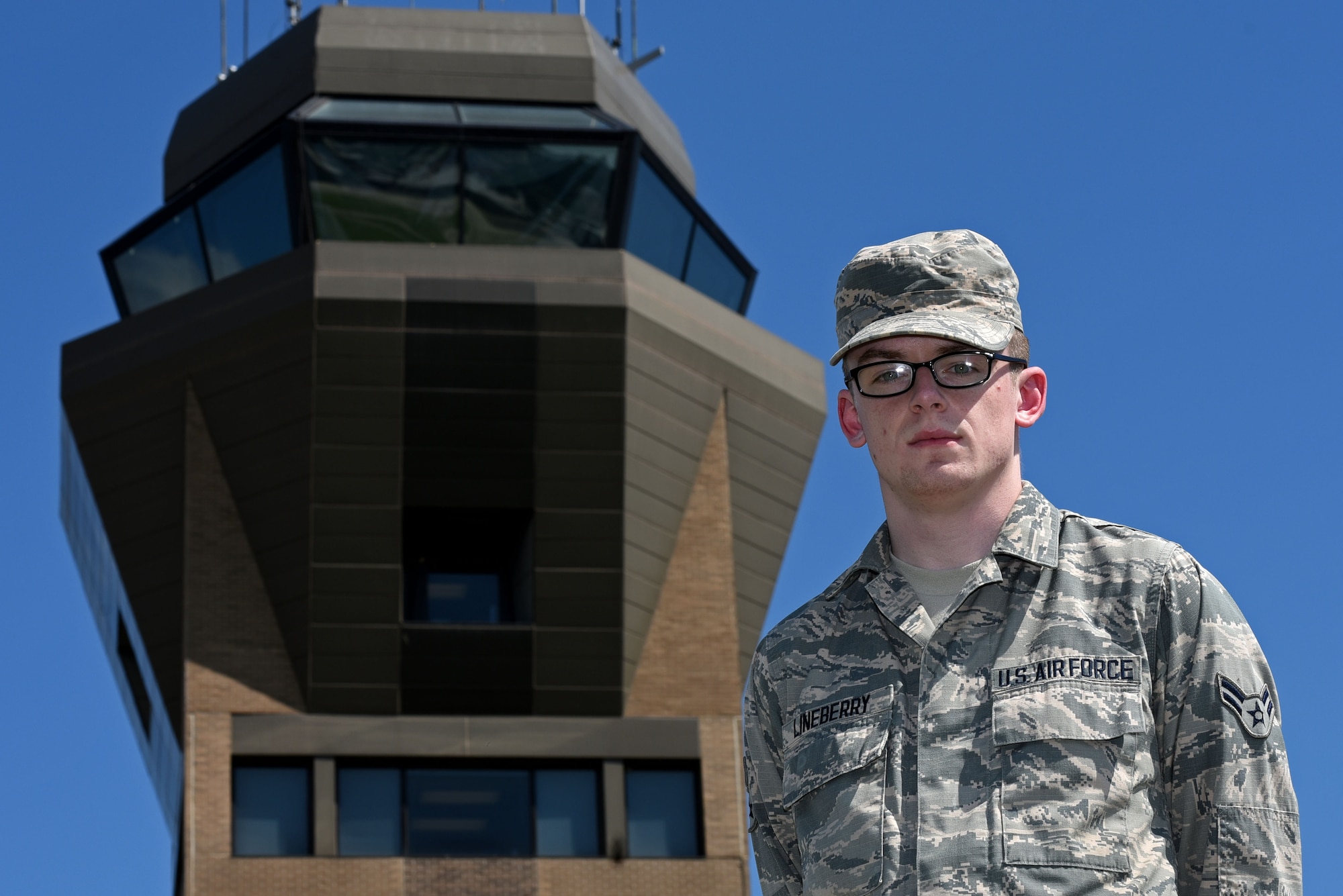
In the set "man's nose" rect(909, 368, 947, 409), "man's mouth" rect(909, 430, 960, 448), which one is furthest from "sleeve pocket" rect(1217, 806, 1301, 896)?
"man's nose" rect(909, 368, 947, 409)

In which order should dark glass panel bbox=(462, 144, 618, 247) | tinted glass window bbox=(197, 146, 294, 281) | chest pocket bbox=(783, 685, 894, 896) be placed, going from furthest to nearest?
1. tinted glass window bbox=(197, 146, 294, 281)
2. dark glass panel bbox=(462, 144, 618, 247)
3. chest pocket bbox=(783, 685, 894, 896)

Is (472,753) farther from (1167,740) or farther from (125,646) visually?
(1167,740)

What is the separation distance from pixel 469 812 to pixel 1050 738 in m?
28.7

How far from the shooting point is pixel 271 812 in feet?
109

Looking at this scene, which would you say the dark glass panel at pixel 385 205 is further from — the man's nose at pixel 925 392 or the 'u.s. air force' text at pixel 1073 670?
the 'u.s. air force' text at pixel 1073 670

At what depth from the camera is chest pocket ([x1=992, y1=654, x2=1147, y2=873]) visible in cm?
561

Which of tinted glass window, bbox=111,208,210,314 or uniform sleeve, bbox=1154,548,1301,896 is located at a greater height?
tinted glass window, bbox=111,208,210,314

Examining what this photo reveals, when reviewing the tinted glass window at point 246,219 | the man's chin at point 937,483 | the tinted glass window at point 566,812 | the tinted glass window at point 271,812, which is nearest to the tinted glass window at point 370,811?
the tinted glass window at point 271,812

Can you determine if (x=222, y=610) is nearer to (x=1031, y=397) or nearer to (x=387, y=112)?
(x=387, y=112)

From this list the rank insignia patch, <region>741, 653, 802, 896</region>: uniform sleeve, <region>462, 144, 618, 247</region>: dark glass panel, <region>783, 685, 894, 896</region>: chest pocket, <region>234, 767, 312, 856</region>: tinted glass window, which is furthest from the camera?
<region>462, 144, 618, 247</region>: dark glass panel

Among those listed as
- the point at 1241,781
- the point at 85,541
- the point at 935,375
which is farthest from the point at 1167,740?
the point at 85,541

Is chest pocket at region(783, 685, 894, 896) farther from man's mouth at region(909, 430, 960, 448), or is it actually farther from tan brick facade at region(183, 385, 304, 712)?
tan brick facade at region(183, 385, 304, 712)

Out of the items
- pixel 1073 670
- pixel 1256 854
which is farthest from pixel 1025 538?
pixel 1256 854

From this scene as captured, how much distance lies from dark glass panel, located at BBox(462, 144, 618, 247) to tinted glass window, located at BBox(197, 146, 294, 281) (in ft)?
9.79
